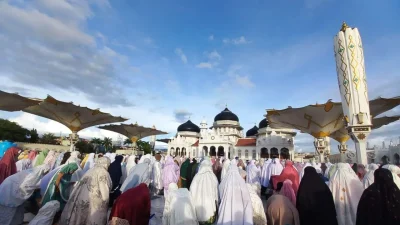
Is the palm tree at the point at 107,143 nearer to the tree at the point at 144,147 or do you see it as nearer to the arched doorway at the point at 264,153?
the tree at the point at 144,147

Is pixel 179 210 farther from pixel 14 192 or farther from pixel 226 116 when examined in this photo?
pixel 226 116

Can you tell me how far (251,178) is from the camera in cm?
848

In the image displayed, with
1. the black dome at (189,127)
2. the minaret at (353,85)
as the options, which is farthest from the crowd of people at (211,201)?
the black dome at (189,127)

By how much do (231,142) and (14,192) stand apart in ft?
105

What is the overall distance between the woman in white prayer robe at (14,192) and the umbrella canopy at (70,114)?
1911 cm

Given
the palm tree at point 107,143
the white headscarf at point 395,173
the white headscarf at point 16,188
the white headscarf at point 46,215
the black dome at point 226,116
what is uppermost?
the black dome at point 226,116

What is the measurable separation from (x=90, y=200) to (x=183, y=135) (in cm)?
3969

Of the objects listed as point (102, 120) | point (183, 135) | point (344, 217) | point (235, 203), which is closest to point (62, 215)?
point (235, 203)

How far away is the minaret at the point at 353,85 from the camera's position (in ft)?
38.5

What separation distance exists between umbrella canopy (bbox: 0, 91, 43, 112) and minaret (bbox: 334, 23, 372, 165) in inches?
758

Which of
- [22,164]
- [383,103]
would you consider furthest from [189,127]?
[22,164]

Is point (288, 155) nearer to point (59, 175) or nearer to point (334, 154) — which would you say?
point (334, 154)

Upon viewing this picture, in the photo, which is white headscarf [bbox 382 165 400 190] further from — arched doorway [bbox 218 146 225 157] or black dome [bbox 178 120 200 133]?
black dome [bbox 178 120 200 133]

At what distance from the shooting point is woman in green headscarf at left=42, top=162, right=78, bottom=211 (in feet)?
13.7
